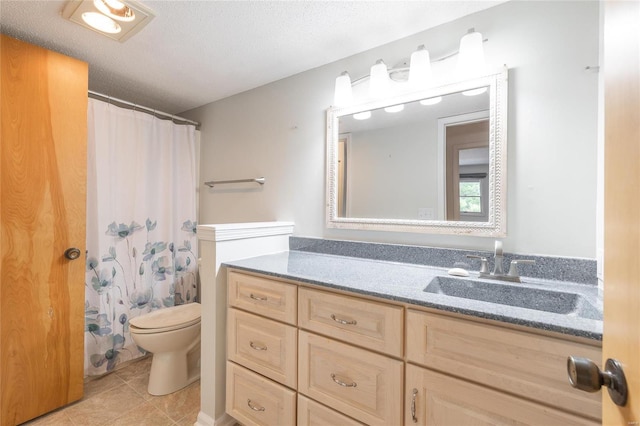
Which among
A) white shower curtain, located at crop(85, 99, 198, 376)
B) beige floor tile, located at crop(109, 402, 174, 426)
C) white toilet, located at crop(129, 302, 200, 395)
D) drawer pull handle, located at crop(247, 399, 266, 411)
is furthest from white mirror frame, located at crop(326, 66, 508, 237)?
white shower curtain, located at crop(85, 99, 198, 376)

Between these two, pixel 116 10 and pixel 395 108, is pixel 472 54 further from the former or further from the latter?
pixel 116 10

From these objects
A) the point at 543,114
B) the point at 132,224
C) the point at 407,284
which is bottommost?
the point at 407,284

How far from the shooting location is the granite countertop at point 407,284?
0.77m

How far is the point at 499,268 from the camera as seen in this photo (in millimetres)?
1220

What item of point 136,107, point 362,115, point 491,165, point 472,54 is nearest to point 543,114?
point 491,165

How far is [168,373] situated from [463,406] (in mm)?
1781

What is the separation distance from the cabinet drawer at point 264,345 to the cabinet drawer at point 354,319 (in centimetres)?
14

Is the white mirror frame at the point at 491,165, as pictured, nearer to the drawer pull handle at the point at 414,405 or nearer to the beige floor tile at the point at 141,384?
the drawer pull handle at the point at 414,405

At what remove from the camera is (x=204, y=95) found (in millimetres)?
2412

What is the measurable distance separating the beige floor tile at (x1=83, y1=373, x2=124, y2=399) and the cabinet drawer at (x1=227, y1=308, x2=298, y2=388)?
112 cm

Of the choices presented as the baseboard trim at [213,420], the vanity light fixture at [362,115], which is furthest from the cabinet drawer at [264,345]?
the vanity light fixture at [362,115]

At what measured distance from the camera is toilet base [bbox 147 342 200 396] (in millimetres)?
1804

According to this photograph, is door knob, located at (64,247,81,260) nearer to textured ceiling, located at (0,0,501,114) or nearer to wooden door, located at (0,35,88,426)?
wooden door, located at (0,35,88,426)

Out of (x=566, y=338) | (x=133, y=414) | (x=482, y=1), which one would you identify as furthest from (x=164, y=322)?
(x=482, y=1)
